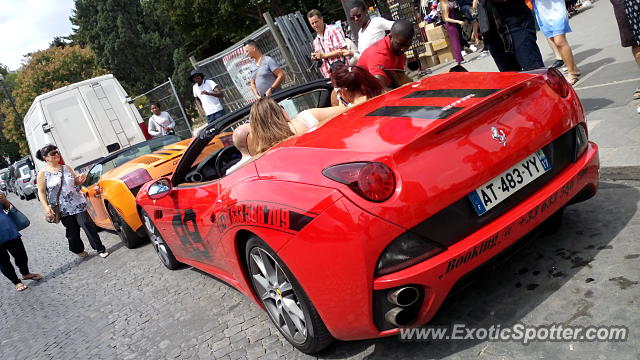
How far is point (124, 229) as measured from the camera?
299 inches

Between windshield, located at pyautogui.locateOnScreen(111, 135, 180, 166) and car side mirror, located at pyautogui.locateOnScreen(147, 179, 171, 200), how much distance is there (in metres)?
4.58

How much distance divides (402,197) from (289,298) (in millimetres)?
998

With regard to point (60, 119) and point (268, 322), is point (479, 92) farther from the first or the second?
point (60, 119)

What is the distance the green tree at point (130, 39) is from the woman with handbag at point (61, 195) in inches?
1175

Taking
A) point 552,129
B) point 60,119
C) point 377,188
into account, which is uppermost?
point 60,119

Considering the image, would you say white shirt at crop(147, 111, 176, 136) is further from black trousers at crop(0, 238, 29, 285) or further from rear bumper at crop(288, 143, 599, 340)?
rear bumper at crop(288, 143, 599, 340)

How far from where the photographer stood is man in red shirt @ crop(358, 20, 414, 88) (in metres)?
4.64

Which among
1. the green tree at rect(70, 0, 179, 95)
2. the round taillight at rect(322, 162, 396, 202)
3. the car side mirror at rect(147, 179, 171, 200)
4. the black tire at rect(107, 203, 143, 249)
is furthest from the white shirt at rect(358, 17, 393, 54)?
the green tree at rect(70, 0, 179, 95)

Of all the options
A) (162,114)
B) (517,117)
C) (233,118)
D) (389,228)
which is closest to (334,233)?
(389,228)

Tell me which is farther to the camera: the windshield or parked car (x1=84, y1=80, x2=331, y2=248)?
the windshield

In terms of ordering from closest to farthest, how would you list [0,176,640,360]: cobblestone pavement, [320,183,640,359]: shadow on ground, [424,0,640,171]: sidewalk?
[0,176,640,360]: cobblestone pavement
[320,183,640,359]: shadow on ground
[424,0,640,171]: sidewalk

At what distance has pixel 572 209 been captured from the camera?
3723 mm

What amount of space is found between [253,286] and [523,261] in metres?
1.62

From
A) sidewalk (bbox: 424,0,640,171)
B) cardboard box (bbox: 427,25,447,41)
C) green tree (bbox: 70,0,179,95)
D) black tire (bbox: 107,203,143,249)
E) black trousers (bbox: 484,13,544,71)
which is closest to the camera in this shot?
sidewalk (bbox: 424,0,640,171)
